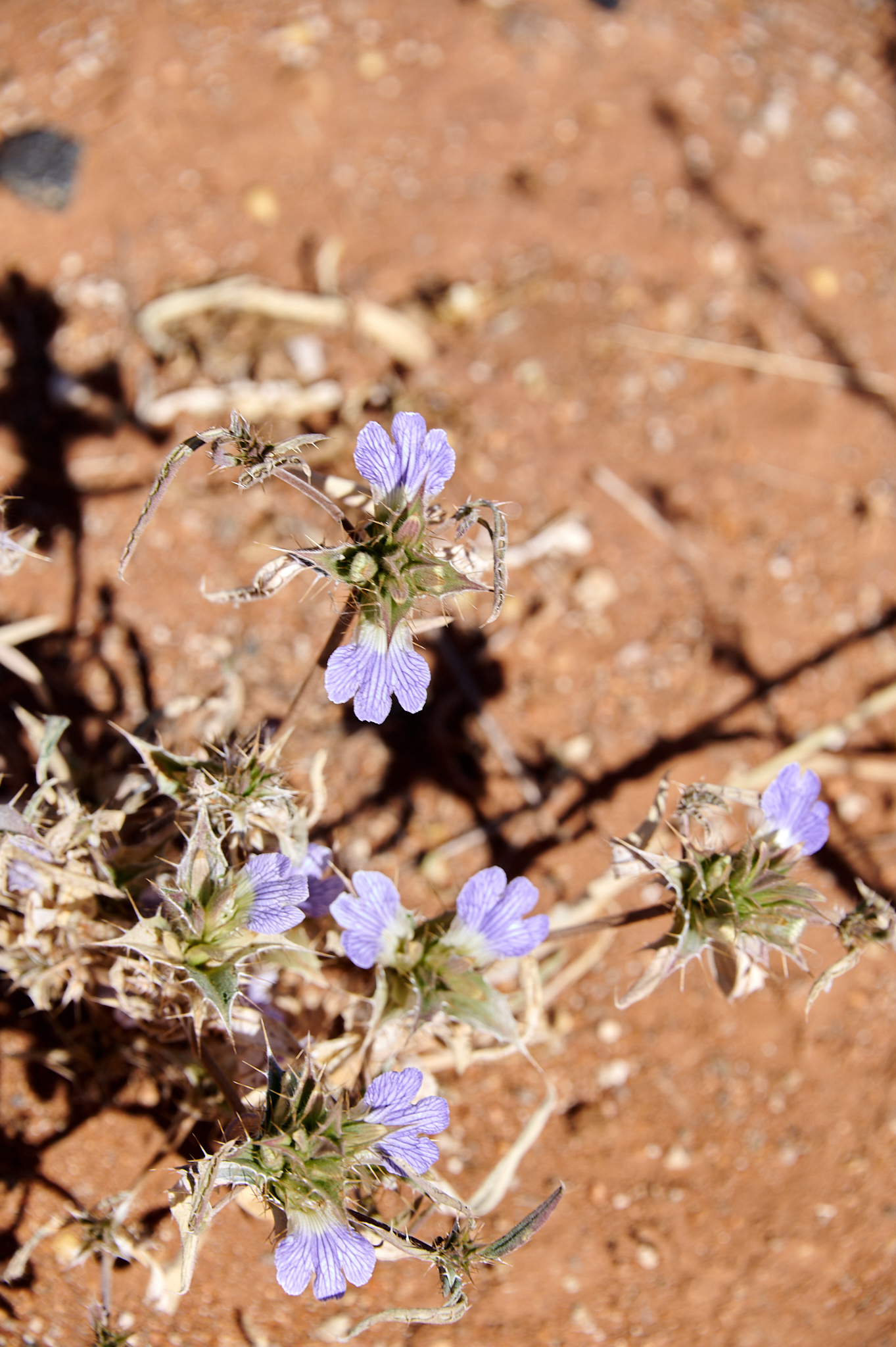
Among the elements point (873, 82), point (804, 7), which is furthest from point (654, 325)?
point (804, 7)

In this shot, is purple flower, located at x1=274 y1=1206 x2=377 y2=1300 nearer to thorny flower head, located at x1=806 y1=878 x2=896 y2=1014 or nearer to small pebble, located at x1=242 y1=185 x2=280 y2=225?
thorny flower head, located at x1=806 y1=878 x2=896 y2=1014

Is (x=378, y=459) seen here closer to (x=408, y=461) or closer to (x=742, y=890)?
(x=408, y=461)

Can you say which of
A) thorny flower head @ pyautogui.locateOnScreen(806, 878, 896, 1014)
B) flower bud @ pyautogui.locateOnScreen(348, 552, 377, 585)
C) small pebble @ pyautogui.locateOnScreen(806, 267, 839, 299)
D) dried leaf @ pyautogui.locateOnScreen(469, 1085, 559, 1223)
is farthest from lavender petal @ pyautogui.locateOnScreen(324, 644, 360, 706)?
small pebble @ pyautogui.locateOnScreen(806, 267, 839, 299)

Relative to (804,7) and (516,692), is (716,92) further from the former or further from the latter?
(516,692)

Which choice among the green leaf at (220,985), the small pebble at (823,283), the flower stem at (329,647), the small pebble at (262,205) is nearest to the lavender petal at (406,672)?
the flower stem at (329,647)

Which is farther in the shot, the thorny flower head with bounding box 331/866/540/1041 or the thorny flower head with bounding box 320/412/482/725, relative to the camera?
the thorny flower head with bounding box 331/866/540/1041

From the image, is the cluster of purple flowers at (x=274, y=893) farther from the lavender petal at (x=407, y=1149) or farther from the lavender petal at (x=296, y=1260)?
the lavender petal at (x=296, y=1260)
